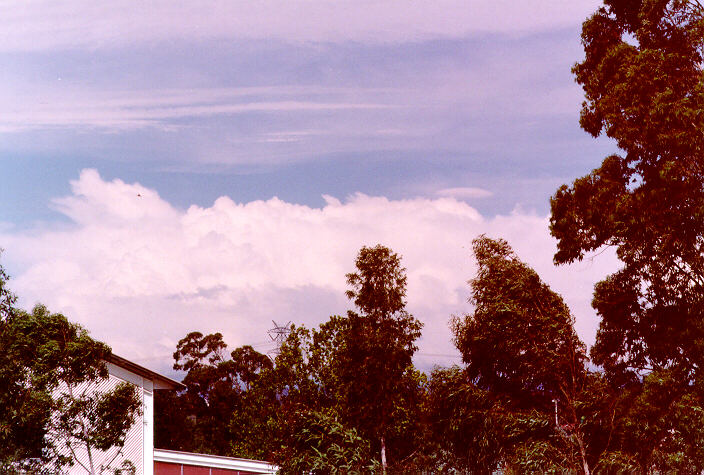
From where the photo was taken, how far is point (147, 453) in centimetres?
3284

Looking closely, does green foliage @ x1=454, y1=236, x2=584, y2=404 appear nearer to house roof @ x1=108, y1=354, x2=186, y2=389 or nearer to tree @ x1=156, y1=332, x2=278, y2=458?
house roof @ x1=108, y1=354, x2=186, y2=389

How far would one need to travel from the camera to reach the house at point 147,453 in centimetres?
3077

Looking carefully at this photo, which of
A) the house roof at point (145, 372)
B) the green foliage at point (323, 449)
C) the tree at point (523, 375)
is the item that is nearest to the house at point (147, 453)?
the house roof at point (145, 372)

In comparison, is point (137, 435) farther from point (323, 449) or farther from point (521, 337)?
point (521, 337)

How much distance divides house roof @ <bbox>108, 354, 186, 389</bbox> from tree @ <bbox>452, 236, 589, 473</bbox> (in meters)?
12.0

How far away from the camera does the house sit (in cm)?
3077

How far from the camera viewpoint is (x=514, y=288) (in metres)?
27.8

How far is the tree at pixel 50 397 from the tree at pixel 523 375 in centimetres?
1164

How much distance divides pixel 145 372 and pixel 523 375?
14.8 metres

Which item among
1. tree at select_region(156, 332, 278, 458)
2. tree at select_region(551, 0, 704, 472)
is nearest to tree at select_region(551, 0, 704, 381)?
tree at select_region(551, 0, 704, 472)

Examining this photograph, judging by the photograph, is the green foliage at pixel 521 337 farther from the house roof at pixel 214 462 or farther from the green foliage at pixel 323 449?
the house roof at pixel 214 462

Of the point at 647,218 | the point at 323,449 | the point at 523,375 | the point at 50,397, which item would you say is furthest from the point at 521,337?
the point at 50,397

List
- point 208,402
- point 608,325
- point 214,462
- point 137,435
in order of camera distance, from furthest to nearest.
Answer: point 208,402, point 214,462, point 137,435, point 608,325

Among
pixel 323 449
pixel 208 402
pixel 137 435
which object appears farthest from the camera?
pixel 208 402
